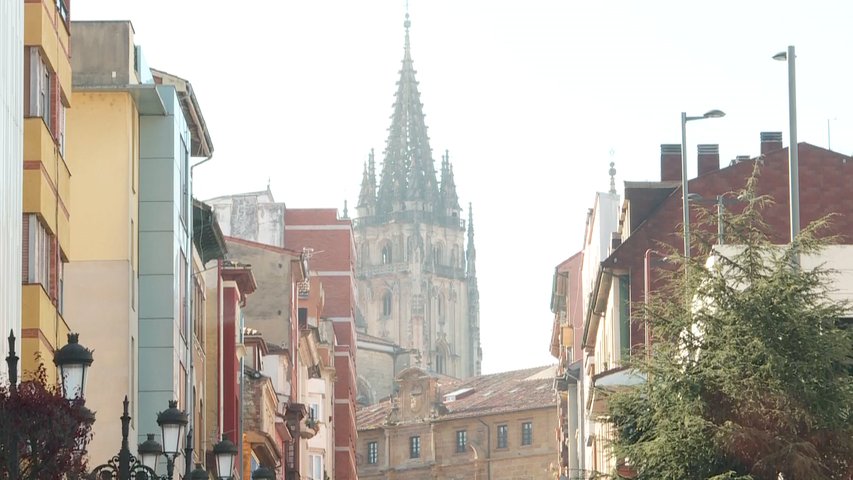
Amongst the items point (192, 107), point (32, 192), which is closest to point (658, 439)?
point (32, 192)

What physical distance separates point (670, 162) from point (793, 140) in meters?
26.6

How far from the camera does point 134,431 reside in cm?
4544

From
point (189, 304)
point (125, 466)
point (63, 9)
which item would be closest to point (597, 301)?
point (189, 304)

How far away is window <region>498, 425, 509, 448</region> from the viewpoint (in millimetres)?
151875

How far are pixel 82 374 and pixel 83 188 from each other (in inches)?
813

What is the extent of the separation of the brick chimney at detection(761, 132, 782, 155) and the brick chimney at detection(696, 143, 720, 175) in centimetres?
135

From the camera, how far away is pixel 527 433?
150 meters

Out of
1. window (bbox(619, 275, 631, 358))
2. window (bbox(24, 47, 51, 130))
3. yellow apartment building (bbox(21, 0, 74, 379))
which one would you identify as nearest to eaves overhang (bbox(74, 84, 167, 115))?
yellow apartment building (bbox(21, 0, 74, 379))

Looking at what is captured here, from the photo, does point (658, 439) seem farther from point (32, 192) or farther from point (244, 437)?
point (244, 437)

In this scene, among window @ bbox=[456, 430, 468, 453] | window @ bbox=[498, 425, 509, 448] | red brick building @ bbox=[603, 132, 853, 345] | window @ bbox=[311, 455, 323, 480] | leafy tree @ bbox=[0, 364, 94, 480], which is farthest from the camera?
window @ bbox=[456, 430, 468, 453]

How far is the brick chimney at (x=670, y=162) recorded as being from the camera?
200 ft

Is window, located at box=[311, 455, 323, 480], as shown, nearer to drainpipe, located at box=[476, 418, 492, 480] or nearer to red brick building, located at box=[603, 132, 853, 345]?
red brick building, located at box=[603, 132, 853, 345]

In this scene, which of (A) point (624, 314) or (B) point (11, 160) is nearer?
(B) point (11, 160)

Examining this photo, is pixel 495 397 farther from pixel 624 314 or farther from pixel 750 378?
pixel 750 378
